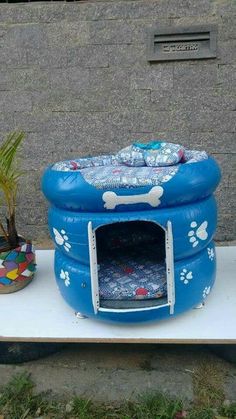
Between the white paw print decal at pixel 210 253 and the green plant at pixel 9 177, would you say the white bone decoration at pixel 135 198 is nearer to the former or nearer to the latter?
the white paw print decal at pixel 210 253

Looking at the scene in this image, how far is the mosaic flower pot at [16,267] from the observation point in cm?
233

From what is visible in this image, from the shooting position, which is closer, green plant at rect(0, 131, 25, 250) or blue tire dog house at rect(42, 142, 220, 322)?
blue tire dog house at rect(42, 142, 220, 322)

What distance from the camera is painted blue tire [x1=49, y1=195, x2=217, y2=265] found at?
6.13 feet

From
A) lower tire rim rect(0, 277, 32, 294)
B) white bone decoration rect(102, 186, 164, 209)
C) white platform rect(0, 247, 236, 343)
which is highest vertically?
white bone decoration rect(102, 186, 164, 209)

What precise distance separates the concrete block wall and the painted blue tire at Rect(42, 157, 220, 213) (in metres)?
1.34

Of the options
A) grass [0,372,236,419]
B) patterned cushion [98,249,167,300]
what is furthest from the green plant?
grass [0,372,236,419]

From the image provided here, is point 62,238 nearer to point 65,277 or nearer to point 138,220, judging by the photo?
point 65,277

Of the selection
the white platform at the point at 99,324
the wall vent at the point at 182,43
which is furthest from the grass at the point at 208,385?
the wall vent at the point at 182,43

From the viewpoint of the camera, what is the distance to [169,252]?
6.26 feet

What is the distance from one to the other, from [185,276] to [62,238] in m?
0.68

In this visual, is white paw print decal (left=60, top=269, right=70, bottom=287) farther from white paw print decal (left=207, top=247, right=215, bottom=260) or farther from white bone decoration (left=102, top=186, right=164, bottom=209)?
white paw print decal (left=207, top=247, right=215, bottom=260)

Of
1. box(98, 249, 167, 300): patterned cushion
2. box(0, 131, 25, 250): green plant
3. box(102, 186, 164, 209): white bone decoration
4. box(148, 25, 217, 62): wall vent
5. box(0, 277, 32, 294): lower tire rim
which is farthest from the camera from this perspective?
box(148, 25, 217, 62): wall vent

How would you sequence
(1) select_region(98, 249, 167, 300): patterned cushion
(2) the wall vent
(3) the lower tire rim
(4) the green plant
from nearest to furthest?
(1) select_region(98, 249, 167, 300): patterned cushion, (4) the green plant, (3) the lower tire rim, (2) the wall vent

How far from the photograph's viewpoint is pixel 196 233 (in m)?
1.97
